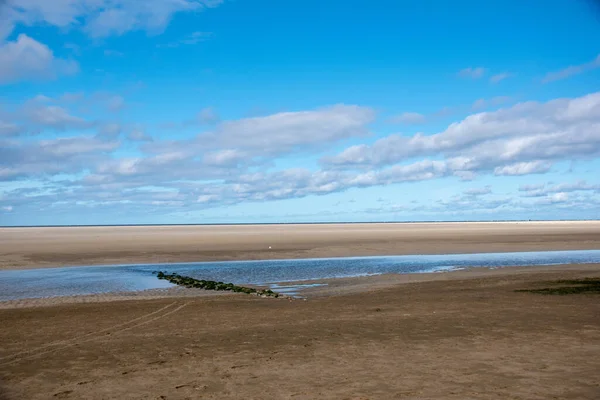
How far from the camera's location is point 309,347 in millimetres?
12453

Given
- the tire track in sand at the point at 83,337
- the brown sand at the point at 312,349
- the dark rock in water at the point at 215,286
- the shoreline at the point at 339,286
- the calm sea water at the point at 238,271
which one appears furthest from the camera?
the calm sea water at the point at 238,271

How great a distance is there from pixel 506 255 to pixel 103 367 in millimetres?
40053

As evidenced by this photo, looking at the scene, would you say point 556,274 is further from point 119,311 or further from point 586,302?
point 119,311

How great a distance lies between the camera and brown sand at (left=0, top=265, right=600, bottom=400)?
9336 mm

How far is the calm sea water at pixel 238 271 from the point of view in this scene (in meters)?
26.9

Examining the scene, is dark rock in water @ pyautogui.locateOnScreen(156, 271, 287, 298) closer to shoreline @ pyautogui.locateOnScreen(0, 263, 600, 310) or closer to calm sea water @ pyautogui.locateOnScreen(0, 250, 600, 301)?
shoreline @ pyautogui.locateOnScreen(0, 263, 600, 310)

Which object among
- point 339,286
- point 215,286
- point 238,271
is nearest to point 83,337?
point 215,286

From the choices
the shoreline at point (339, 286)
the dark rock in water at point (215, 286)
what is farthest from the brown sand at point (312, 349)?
the dark rock in water at point (215, 286)

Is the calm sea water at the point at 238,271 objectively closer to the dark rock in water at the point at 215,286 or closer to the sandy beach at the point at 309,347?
the dark rock in water at the point at 215,286

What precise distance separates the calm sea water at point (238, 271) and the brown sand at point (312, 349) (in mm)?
6961

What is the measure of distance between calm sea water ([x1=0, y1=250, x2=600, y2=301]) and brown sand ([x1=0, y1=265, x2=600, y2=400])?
6.96m

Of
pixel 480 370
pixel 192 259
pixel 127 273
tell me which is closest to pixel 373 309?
pixel 480 370

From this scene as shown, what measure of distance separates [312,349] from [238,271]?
75.4 feet

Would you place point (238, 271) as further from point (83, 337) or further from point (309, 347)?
point (309, 347)
